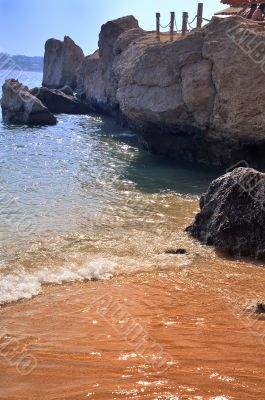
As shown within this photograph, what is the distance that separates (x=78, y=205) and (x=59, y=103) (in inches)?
1375

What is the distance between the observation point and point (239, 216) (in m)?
9.66

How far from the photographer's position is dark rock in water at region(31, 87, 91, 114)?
4556cm

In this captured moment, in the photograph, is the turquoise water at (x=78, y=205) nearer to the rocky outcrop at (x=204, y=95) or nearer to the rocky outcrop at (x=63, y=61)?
the rocky outcrop at (x=204, y=95)

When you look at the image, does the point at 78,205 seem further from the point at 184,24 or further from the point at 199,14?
the point at 184,24

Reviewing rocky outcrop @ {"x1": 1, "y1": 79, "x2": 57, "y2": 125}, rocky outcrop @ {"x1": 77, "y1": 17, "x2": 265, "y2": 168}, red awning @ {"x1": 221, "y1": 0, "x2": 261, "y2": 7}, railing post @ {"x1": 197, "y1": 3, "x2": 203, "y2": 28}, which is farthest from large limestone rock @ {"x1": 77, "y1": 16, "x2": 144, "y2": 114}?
rocky outcrop @ {"x1": 77, "y1": 17, "x2": 265, "y2": 168}

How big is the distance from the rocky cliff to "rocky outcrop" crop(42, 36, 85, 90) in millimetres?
46720

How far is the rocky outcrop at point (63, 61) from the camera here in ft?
221

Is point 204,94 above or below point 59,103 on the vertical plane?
below

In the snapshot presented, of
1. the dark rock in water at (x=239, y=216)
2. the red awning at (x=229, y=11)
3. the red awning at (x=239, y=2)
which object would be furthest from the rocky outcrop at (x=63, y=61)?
the dark rock in water at (x=239, y=216)

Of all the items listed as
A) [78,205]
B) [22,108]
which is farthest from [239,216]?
[22,108]

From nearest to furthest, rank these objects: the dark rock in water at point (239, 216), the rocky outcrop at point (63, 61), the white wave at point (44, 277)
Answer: the white wave at point (44, 277) < the dark rock in water at point (239, 216) < the rocky outcrop at point (63, 61)

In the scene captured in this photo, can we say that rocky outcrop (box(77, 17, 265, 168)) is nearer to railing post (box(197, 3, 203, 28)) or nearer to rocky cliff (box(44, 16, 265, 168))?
rocky cliff (box(44, 16, 265, 168))

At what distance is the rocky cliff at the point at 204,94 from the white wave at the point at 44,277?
34.1ft

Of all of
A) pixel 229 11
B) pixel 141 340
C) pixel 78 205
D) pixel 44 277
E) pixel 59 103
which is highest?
pixel 229 11
